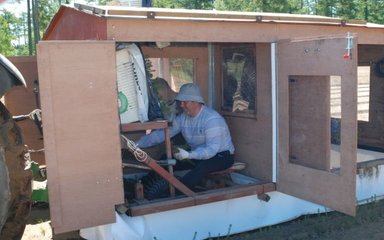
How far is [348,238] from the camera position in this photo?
14.6ft

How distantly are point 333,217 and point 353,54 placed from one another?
6.56ft

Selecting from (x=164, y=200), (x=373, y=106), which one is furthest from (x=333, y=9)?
(x=164, y=200)

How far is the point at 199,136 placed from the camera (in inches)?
201

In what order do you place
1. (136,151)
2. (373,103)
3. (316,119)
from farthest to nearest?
1. (373,103)
2. (316,119)
3. (136,151)

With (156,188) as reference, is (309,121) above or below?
above

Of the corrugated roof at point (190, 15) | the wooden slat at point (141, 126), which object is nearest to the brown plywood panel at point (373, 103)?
the corrugated roof at point (190, 15)

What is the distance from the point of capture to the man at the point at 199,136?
479 cm

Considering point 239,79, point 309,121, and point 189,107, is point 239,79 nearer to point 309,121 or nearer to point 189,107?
point 189,107

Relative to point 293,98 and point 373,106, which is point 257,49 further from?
point 373,106

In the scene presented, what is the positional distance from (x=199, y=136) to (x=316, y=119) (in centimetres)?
132

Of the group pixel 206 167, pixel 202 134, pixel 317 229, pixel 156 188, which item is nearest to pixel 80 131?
pixel 156 188

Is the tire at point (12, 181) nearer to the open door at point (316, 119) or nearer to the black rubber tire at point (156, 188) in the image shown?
the black rubber tire at point (156, 188)

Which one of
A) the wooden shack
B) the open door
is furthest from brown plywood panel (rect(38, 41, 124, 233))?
the open door

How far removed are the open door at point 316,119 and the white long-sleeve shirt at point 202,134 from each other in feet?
1.98
